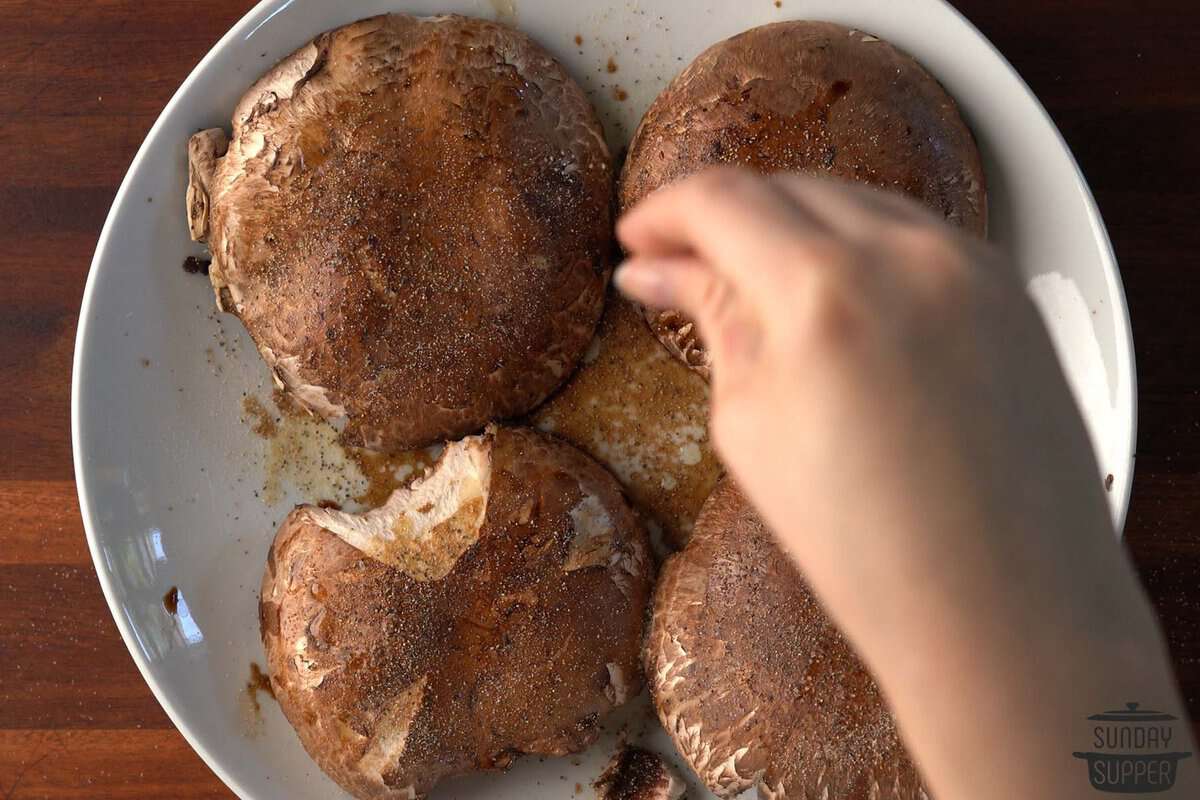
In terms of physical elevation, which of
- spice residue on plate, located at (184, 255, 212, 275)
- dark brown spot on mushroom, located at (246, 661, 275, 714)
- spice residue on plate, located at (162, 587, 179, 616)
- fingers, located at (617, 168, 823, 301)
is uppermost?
fingers, located at (617, 168, 823, 301)

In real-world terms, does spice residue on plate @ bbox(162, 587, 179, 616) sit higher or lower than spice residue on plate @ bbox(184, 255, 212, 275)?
lower

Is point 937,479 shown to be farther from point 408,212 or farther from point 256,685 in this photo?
point 256,685

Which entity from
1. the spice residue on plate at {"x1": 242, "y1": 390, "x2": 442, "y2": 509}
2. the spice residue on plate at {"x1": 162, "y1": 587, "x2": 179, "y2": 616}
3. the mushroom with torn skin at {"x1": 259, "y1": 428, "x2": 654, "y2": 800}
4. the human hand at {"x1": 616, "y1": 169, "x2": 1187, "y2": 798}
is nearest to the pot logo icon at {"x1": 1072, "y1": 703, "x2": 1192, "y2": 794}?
the human hand at {"x1": 616, "y1": 169, "x2": 1187, "y2": 798}

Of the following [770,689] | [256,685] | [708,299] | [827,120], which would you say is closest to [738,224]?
[708,299]

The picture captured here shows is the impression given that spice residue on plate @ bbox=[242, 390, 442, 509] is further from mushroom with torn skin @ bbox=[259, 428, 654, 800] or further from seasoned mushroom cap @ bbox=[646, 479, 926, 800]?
seasoned mushroom cap @ bbox=[646, 479, 926, 800]

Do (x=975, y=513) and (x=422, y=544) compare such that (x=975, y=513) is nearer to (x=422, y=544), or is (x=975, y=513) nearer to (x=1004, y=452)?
(x=1004, y=452)
